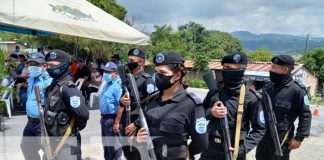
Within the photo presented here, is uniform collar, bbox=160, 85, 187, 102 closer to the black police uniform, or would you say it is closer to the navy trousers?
the black police uniform

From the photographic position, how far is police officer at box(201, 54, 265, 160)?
352 cm

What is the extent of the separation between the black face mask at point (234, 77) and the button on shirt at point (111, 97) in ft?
5.77

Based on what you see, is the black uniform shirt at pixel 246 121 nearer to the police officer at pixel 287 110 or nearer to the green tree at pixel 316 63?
the police officer at pixel 287 110

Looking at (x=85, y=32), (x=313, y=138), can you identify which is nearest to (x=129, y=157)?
(x=85, y=32)

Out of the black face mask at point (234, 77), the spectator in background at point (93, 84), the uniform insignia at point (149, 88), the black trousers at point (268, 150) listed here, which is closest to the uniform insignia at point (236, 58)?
the black face mask at point (234, 77)

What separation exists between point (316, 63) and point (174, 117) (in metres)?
52.9

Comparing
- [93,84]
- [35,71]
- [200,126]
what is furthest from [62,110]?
[93,84]

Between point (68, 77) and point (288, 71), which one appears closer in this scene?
point (68, 77)

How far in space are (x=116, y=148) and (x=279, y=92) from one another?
84.0 inches

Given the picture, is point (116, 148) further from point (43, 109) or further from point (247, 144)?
point (247, 144)

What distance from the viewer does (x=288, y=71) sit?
177 inches

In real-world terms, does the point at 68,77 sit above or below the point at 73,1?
below

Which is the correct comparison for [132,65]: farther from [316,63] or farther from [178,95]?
[316,63]

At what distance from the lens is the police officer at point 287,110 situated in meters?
4.34
